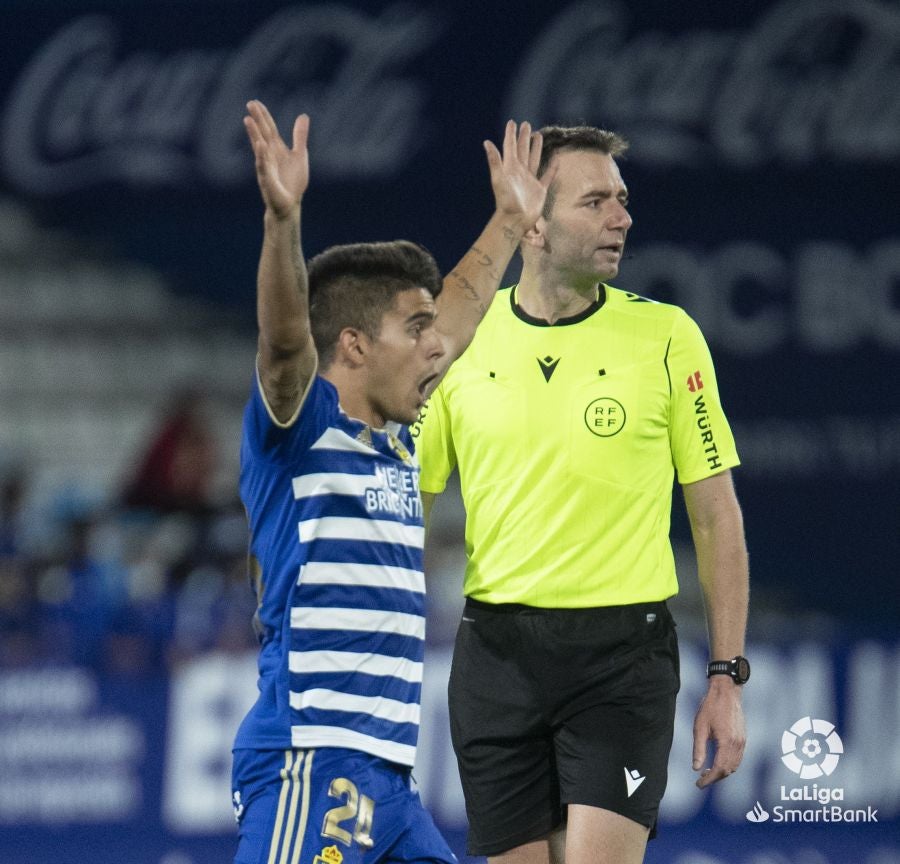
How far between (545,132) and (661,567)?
1.21 m

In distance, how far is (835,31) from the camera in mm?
8875

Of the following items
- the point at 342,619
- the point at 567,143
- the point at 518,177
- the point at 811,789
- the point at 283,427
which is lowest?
the point at 811,789

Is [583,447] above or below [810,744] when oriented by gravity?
above

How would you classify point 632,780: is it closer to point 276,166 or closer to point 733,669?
point 733,669

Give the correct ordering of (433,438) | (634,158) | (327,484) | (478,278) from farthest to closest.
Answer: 1. (634,158)
2. (433,438)
3. (478,278)
4. (327,484)

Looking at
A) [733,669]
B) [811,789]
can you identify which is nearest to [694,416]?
[733,669]

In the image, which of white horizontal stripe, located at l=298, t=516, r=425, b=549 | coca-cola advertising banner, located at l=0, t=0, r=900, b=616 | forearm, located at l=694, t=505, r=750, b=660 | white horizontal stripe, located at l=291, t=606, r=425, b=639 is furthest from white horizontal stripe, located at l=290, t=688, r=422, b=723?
coca-cola advertising banner, located at l=0, t=0, r=900, b=616

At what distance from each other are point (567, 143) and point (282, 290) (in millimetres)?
1617

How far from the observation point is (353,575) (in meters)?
3.34

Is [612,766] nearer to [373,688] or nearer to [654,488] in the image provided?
[654,488]

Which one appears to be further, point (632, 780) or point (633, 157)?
point (633, 157)

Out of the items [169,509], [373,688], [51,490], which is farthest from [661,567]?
[51,490]

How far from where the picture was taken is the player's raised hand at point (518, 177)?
4020 mm

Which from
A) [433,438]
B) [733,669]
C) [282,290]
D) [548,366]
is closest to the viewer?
[282,290]
